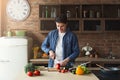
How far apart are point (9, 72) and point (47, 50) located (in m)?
1.73

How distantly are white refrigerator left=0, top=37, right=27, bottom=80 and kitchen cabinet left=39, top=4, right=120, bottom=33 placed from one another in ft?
2.21

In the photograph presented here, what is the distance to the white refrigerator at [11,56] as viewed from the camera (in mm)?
5039

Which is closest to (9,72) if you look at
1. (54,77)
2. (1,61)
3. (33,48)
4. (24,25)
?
(1,61)

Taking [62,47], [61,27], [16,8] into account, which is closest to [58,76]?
[62,47]

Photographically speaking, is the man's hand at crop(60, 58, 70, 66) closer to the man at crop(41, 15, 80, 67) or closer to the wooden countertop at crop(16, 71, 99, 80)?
the man at crop(41, 15, 80, 67)

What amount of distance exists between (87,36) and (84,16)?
0.48 m

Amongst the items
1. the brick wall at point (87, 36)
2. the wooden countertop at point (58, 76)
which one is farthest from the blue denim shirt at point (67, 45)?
the brick wall at point (87, 36)

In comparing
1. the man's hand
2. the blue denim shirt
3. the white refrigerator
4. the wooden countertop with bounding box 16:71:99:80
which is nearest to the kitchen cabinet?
the white refrigerator

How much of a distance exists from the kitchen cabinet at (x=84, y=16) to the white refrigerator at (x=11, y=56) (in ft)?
2.21

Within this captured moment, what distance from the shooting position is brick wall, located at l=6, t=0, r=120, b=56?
18.7ft

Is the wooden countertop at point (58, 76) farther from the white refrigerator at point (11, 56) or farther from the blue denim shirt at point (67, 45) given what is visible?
the white refrigerator at point (11, 56)

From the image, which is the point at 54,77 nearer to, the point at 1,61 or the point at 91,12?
the point at 1,61

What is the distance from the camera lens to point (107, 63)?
514cm

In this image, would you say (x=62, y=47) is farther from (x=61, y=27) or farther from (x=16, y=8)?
(x=16, y=8)
